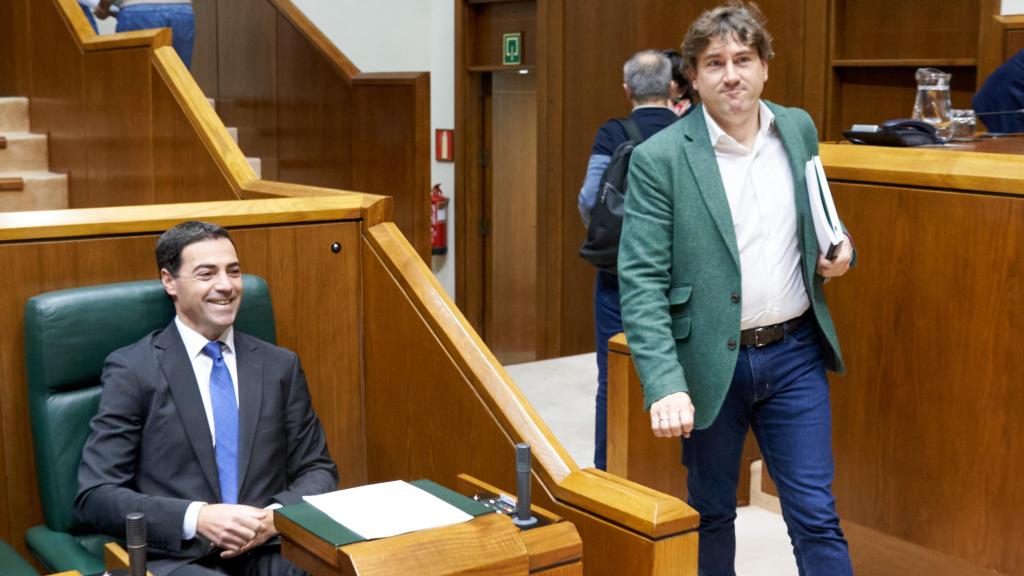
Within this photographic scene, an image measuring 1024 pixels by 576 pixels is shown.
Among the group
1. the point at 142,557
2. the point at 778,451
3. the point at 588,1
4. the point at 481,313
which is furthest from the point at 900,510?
the point at 481,313

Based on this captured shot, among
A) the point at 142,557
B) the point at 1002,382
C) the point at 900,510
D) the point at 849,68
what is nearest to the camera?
the point at 142,557

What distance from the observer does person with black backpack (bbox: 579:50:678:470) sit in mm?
3588

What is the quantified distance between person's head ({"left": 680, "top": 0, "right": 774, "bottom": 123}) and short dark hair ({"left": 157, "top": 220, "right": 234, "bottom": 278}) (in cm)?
106

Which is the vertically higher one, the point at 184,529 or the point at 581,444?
the point at 184,529

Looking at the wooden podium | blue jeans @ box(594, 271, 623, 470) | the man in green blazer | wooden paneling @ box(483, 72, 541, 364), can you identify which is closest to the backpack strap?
blue jeans @ box(594, 271, 623, 470)

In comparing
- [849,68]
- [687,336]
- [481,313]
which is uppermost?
[849,68]

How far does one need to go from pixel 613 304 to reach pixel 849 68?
244cm

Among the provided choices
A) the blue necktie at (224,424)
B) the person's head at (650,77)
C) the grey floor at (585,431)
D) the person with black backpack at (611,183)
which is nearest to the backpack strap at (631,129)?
the person with black backpack at (611,183)

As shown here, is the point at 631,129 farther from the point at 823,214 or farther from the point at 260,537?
the point at 260,537

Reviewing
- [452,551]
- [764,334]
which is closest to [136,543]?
[452,551]

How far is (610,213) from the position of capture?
357 cm

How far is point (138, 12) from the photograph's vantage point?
5273 millimetres

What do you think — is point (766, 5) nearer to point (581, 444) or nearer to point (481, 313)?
point (581, 444)

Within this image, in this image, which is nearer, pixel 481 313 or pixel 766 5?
pixel 766 5
